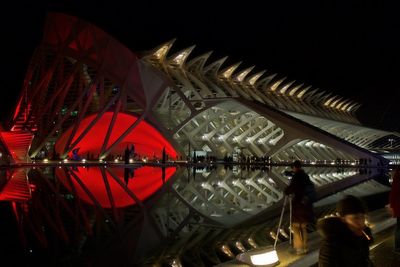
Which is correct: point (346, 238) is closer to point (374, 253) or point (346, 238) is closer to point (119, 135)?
point (374, 253)

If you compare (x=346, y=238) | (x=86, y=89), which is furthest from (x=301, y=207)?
(x=86, y=89)

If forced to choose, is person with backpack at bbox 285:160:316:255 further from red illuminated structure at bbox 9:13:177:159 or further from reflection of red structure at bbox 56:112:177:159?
reflection of red structure at bbox 56:112:177:159

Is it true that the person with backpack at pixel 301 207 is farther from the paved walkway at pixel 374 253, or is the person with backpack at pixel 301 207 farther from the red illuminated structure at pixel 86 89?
the red illuminated structure at pixel 86 89

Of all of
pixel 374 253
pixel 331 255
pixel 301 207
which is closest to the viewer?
pixel 331 255

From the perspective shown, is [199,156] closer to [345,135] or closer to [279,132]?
[279,132]

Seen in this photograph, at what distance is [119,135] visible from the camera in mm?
46719

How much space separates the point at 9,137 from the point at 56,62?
25.6 ft

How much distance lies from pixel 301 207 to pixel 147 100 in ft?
116

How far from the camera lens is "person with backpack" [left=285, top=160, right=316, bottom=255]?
21.2ft

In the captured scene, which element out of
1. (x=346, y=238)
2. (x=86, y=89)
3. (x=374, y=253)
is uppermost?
(x=86, y=89)

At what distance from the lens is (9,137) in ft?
114

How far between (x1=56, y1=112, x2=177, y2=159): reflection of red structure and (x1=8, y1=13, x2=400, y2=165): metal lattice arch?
65cm

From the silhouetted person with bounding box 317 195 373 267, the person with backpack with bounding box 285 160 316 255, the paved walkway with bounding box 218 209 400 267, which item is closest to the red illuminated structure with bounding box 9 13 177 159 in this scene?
the paved walkway with bounding box 218 209 400 267

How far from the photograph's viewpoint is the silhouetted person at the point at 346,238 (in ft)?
9.95
